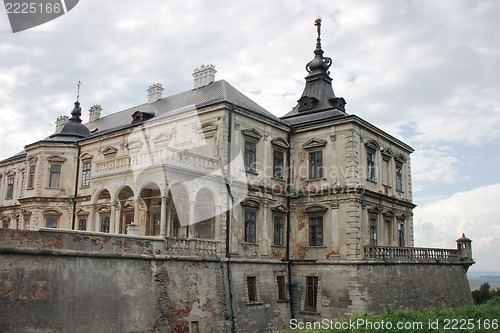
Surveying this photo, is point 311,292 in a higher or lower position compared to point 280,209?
lower

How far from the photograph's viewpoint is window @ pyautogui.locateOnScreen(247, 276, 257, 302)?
72.7 ft

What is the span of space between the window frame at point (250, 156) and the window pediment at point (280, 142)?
138 centimetres

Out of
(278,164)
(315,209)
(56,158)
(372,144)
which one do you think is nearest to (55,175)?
(56,158)

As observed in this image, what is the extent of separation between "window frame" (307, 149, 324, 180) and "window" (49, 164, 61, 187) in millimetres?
15082

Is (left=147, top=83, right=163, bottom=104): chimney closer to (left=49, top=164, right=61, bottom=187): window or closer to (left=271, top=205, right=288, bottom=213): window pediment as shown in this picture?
(left=49, top=164, right=61, bottom=187): window

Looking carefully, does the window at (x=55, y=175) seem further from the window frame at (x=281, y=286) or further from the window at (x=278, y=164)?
the window frame at (x=281, y=286)

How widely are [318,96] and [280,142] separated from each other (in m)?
5.33

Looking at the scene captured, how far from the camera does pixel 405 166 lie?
2988cm

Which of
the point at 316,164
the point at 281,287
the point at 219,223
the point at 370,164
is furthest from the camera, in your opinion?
the point at 370,164

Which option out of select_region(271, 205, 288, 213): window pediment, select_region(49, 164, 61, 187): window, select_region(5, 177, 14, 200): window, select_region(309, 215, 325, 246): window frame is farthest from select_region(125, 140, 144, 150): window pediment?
select_region(5, 177, 14, 200): window

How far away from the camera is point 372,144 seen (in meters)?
25.9

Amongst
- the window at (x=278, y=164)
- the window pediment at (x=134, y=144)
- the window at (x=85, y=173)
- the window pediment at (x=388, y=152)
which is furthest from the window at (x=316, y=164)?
the window at (x=85, y=173)

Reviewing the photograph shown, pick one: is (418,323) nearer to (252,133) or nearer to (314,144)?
(252,133)

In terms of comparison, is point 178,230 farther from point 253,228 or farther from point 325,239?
point 325,239
